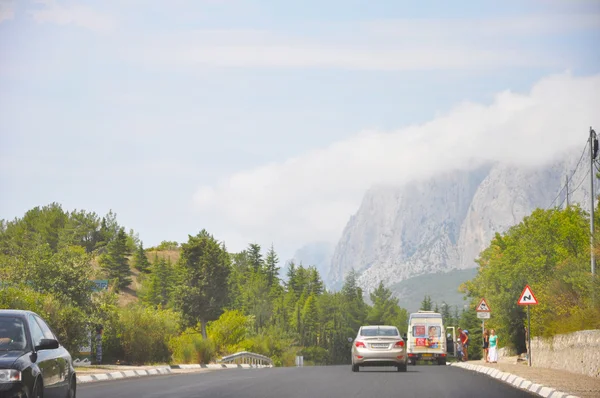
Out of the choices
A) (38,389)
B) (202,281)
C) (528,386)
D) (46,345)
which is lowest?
(528,386)

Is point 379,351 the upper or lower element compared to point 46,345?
lower

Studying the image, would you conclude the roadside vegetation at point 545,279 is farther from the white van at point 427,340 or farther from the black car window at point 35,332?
the black car window at point 35,332

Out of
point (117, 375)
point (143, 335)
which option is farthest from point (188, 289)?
point (117, 375)

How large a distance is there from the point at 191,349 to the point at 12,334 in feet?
105

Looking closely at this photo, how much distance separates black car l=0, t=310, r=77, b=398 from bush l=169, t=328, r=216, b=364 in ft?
93.2

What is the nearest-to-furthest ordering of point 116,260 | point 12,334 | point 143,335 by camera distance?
point 12,334 → point 143,335 → point 116,260

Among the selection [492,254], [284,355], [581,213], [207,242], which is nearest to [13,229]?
[207,242]

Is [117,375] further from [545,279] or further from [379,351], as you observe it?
[545,279]

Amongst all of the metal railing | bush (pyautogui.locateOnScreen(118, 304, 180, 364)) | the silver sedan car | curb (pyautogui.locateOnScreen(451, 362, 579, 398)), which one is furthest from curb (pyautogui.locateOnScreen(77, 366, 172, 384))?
the metal railing

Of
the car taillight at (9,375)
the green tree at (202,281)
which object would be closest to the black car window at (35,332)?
the car taillight at (9,375)

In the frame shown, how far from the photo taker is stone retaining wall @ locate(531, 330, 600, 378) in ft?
86.9

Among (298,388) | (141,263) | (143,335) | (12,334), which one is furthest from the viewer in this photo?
(141,263)

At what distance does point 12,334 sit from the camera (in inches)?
512

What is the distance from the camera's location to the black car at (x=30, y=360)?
11531mm
